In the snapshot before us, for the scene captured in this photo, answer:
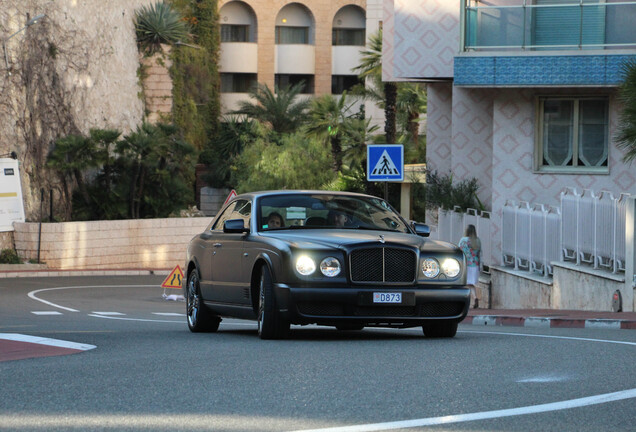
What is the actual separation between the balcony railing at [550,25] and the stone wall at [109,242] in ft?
69.8

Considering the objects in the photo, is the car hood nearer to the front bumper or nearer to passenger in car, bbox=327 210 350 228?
passenger in car, bbox=327 210 350 228

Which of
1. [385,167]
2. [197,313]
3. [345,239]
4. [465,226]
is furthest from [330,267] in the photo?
[465,226]

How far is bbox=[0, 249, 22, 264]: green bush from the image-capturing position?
138 feet

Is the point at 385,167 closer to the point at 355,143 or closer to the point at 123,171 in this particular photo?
the point at 123,171

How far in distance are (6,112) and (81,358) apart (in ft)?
115

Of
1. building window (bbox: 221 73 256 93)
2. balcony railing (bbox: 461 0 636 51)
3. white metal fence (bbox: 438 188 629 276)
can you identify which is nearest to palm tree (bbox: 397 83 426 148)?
building window (bbox: 221 73 256 93)

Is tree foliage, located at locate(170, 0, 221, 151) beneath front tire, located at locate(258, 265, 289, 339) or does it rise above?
above

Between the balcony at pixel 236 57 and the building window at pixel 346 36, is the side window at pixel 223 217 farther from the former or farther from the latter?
the building window at pixel 346 36

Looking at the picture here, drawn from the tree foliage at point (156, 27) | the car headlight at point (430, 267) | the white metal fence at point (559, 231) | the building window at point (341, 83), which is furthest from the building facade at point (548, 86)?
the building window at point (341, 83)

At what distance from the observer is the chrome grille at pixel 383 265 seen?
11852 millimetres

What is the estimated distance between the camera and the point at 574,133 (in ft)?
85.2

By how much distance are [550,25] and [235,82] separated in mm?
57981

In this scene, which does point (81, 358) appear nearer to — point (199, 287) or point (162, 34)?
point (199, 287)

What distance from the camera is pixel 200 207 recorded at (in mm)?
73812
